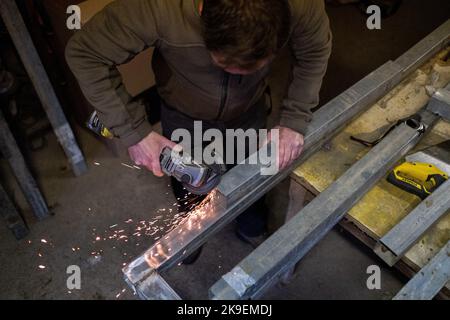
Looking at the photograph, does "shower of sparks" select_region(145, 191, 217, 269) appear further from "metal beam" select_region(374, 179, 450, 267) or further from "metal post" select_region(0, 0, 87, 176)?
"metal post" select_region(0, 0, 87, 176)

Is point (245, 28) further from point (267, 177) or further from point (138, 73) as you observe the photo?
point (138, 73)

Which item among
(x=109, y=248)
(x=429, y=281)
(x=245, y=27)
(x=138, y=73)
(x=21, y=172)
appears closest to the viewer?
(x=245, y=27)

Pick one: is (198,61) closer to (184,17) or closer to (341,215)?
(184,17)

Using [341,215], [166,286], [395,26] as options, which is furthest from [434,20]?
[166,286]

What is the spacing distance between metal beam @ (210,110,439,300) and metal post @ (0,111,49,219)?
1383 mm

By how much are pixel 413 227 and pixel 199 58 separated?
2.68 feet

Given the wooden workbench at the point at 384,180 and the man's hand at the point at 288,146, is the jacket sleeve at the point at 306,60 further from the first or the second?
the wooden workbench at the point at 384,180

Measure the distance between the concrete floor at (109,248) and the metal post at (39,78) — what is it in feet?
0.57

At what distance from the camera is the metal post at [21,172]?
196 centimetres

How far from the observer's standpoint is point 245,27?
1.01 m

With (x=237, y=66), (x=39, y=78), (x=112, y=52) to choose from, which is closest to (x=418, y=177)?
(x=237, y=66)

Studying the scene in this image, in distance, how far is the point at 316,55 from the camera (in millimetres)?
1456

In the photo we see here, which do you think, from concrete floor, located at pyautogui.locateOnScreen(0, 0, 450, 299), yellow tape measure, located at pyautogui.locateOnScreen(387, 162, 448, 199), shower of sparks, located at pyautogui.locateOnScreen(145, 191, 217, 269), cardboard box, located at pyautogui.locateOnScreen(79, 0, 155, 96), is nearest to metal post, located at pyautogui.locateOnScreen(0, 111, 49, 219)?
concrete floor, located at pyautogui.locateOnScreen(0, 0, 450, 299)

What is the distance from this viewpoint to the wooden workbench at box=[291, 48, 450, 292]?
1.26m
